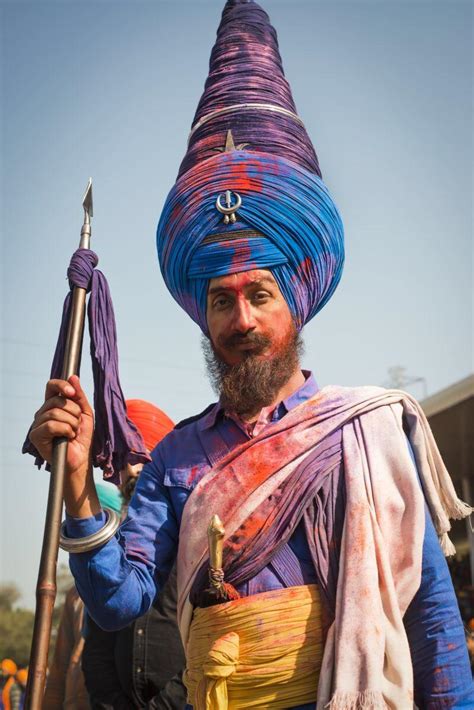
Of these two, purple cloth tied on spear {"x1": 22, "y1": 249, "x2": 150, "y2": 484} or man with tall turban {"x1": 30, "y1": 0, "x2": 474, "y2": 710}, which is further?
purple cloth tied on spear {"x1": 22, "y1": 249, "x2": 150, "y2": 484}

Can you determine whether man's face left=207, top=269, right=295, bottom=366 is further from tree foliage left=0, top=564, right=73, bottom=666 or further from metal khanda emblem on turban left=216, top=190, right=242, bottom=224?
tree foliage left=0, top=564, right=73, bottom=666

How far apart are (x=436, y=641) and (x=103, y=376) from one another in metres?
1.27

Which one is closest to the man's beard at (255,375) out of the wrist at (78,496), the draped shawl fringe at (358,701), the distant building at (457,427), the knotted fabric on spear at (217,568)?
the knotted fabric on spear at (217,568)

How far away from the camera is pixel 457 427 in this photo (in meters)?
12.9

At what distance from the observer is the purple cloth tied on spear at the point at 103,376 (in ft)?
9.92

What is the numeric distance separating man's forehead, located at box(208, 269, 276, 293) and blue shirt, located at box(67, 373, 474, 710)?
0.40m

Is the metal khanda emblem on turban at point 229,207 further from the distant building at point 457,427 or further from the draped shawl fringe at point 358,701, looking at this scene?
the distant building at point 457,427

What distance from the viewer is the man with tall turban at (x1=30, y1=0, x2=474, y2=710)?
2834mm

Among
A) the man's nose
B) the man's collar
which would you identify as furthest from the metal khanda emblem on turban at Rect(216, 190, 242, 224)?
the man's collar

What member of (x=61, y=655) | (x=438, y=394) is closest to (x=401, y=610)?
(x=61, y=655)

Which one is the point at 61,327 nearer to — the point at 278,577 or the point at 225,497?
Result: the point at 225,497

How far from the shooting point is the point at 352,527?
2.91 m

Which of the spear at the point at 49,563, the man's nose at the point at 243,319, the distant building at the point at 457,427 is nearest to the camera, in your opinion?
the spear at the point at 49,563

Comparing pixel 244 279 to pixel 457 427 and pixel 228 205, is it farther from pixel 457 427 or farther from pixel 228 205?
pixel 457 427
